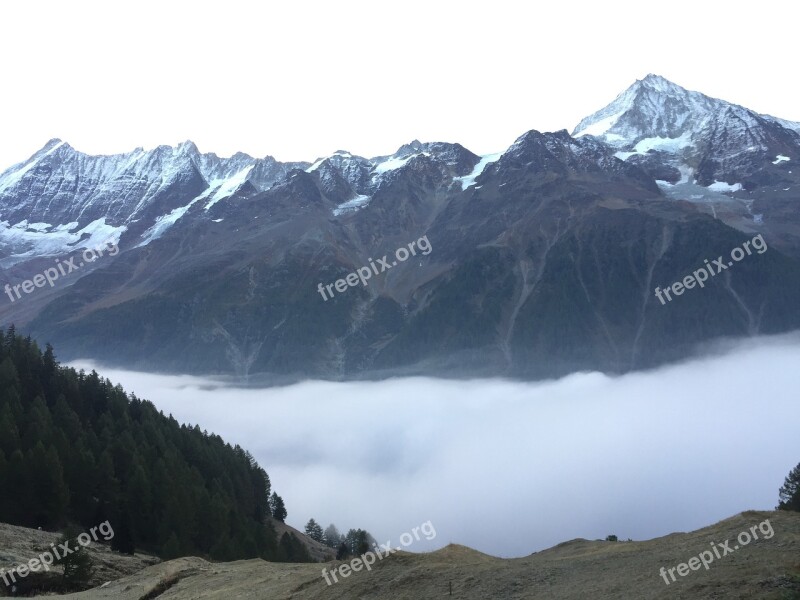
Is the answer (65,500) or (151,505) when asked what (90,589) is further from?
(151,505)

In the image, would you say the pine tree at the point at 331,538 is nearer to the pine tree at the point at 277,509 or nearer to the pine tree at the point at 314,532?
the pine tree at the point at 314,532

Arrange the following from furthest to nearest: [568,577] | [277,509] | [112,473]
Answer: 1. [277,509]
2. [112,473]
3. [568,577]

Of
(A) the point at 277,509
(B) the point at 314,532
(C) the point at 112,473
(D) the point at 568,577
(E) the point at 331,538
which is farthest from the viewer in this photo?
(E) the point at 331,538

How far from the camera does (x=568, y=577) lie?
109ft

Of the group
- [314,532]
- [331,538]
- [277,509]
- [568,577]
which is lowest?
[331,538]

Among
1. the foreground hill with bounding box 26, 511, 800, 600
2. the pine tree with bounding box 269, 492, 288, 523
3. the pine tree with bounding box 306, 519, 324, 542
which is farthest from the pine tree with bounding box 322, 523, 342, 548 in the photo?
the foreground hill with bounding box 26, 511, 800, 600

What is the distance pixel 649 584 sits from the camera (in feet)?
97.3

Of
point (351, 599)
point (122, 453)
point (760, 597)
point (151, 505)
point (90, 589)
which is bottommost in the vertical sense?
point (760, 597)

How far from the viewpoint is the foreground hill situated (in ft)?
90.0

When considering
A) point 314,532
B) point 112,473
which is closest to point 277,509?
point 314,532

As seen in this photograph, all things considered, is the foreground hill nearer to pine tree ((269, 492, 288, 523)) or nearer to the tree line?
the tree line

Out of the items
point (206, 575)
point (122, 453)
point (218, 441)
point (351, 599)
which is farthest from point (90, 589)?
point (218, 441)

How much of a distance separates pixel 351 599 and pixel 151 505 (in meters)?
54.6

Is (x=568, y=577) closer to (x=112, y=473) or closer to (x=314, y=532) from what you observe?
(x=112, y=473)
